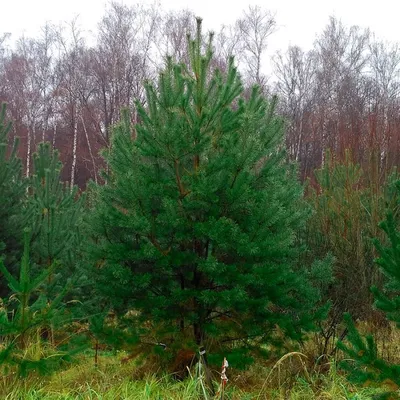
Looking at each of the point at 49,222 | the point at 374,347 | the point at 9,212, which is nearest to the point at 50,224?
the point at 49,222

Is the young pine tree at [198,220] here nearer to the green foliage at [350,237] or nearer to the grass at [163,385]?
the grass at [163,385]

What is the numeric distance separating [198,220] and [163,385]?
1.49 meters

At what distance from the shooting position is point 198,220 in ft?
18.0

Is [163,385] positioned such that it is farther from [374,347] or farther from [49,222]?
[49,222]

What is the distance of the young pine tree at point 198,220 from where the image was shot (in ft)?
17.0

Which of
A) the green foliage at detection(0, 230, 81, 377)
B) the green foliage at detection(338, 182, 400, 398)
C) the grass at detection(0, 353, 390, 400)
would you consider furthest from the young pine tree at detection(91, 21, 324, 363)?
the green foliage at detection(338, 182, 400, 398)

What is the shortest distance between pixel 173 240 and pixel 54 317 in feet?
4.15

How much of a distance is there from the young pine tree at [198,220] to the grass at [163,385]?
1.38ft

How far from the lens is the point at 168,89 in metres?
5.54

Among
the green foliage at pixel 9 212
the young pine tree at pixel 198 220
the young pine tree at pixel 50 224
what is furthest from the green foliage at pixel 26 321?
the green foliage at pixel 9 212

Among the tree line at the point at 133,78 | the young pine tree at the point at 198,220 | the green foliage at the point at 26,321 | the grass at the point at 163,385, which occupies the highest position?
the tree line at the point at 133,78

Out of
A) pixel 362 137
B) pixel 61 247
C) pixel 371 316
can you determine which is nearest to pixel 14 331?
pixel 61 247

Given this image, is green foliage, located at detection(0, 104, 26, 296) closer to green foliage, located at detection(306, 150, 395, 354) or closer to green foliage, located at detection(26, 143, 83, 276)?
green foliage, located at detection(26, 143, 83, 276)

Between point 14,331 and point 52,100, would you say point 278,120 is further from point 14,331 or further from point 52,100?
point 52,100
